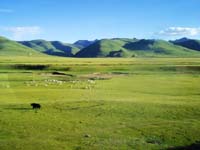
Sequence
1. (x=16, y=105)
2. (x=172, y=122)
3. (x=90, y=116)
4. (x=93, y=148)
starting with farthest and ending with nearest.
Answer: (x=16, y=105)
(x=90, y=116)
(x=172, y=122)
(x=93, y=148)

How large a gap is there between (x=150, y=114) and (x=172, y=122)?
160 inches

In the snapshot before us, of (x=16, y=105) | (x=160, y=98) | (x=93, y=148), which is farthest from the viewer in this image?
(x=160, y=98)

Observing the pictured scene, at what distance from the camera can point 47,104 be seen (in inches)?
1766

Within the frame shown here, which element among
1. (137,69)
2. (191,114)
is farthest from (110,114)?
(137,69)

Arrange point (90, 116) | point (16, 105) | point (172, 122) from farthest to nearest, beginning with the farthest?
point (16, 105), point (90, 116), point (172, 122)

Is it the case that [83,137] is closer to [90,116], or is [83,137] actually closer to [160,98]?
[90,116]

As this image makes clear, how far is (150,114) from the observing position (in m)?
39.8

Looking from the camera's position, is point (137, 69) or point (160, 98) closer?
point (160, 98)

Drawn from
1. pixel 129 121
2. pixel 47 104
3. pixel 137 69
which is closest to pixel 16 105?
pixel 47 104

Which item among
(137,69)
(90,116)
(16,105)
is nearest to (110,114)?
(90,116)

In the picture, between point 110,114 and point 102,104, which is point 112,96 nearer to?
point 102,104

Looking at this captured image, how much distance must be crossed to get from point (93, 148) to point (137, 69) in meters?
91.1

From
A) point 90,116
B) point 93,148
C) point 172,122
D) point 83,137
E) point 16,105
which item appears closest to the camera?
point 93,148

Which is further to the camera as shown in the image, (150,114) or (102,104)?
(102,104)
